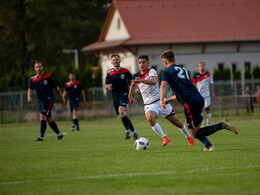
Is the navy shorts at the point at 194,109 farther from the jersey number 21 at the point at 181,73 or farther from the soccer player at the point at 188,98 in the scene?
the jersey number 21 at the point at 181,73

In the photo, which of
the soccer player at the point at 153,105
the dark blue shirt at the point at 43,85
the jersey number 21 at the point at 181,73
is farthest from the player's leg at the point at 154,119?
the dark blue shirt at the point at 43,85

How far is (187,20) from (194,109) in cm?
3611

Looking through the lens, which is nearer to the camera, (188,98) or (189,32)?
(188,98)

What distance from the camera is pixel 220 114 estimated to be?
28234 millimetres

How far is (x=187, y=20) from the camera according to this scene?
44.9 metres

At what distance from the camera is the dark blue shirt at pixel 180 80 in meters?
9.76

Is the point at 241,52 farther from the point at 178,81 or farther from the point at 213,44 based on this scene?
the point at 178,81

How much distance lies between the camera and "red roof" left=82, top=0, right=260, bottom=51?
4303cm

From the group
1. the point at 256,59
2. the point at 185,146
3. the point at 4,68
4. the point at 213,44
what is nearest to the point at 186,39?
the point at 213,44

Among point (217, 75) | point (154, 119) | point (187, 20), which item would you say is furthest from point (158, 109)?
point (187, 20)

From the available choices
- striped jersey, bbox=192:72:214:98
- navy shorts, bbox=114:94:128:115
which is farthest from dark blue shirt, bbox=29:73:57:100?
striped jersey, bbox=192:72:214:98

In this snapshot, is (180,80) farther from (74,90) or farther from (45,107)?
(74,90)

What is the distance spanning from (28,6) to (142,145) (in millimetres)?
44008

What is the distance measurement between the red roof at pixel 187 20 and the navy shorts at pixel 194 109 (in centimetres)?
3261
